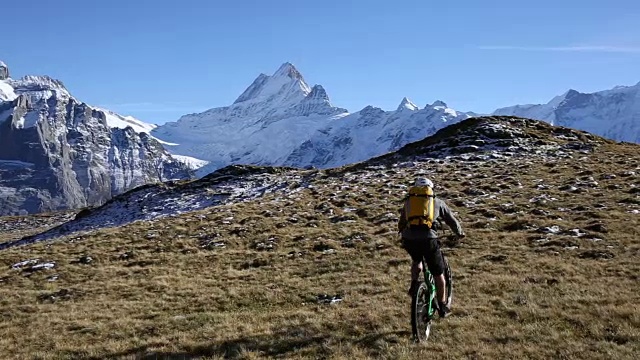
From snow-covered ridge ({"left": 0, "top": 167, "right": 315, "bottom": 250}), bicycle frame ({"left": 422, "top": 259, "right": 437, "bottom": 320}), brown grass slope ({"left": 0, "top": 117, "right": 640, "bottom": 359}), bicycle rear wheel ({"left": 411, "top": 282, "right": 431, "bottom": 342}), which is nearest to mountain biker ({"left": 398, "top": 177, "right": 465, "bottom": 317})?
bicycle frame ({"left": 422, "top": 259, "right": 437, "bottom": 320})

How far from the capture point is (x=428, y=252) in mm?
11430

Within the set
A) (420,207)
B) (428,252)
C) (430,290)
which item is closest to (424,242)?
(428,252)

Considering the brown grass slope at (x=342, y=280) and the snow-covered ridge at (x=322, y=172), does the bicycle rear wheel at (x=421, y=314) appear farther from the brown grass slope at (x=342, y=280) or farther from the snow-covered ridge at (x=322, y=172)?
the snow-covered ridge at (x=322, y=172)

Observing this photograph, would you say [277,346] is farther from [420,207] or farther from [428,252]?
[420,207]

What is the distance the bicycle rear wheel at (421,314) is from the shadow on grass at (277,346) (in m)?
0.46

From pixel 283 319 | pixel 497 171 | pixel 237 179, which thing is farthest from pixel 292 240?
pixel 237 179

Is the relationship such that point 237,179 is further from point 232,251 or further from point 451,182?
point 232,251

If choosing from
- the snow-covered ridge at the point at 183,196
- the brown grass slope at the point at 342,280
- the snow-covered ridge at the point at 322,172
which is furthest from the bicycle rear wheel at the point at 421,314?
the snow-covered ridge at the point at 183,196

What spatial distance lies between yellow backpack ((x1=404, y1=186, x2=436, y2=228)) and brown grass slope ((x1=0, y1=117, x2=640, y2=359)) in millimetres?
2676

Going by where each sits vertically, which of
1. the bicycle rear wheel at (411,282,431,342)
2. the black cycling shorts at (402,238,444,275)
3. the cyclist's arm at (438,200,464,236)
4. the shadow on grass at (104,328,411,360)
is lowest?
the shadow on grass at (104,328,411,360)

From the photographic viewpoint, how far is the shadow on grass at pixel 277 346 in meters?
11.6

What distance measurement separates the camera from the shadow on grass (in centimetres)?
1159

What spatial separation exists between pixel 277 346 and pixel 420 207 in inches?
180

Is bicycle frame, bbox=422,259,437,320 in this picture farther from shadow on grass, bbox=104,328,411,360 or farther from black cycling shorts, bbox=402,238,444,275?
shadow on grass, bbox=104,328,411,360
